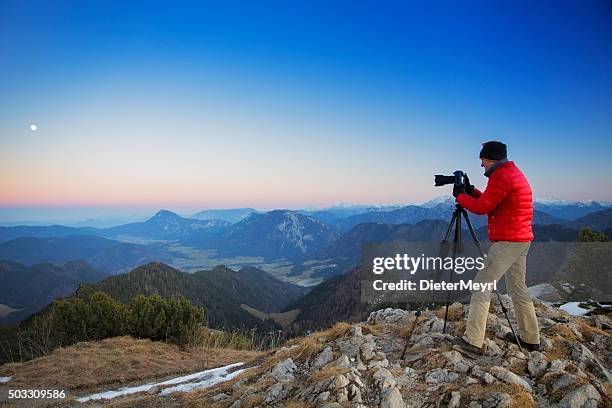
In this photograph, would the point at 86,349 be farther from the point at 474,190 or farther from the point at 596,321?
the point at 596,321

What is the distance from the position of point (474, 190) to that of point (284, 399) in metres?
4.93

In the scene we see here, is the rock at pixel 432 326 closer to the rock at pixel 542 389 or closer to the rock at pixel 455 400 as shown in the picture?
the rock at pixel 542 389

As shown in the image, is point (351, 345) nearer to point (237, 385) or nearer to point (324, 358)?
point (324, 358)

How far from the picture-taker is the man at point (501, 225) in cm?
541

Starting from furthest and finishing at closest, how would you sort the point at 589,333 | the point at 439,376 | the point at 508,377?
the point at 589,333, the point at 439,376, the point at 508,377

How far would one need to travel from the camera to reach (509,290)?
599 centimetres

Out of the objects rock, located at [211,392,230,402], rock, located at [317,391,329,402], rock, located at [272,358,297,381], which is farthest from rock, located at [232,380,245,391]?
rock, located at [317,391,329,402]

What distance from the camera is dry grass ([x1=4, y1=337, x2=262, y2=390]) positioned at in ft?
35.0

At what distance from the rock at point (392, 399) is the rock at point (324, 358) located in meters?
1.71

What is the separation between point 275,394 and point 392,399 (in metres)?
2.06

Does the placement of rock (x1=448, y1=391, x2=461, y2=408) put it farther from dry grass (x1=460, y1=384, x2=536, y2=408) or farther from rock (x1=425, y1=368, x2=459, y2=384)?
rock (x1=425, y1=368, x2=459, y2=384)

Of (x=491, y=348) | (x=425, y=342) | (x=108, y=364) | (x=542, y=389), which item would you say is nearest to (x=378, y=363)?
(x=425, y=342)

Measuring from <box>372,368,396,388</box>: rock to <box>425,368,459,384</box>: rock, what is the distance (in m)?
0.58

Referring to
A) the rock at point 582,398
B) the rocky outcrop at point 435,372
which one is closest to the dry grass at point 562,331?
the rocky outcrop at point 435,372
